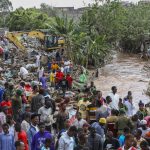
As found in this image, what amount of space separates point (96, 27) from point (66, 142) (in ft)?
93.5

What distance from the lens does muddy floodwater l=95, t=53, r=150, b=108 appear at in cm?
2209

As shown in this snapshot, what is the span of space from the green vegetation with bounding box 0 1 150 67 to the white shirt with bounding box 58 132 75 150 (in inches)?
713

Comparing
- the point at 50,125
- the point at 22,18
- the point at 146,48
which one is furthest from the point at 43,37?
the point at 50,125

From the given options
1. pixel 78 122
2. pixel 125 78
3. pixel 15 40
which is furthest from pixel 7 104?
pixel 15 40

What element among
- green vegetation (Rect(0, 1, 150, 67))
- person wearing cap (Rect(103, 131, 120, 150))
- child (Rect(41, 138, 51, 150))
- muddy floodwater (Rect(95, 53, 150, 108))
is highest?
child (Rect(41, 138, 51, 150))

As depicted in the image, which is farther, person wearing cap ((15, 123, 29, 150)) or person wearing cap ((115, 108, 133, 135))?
person wearing cap ((115, 108, 133, 135))

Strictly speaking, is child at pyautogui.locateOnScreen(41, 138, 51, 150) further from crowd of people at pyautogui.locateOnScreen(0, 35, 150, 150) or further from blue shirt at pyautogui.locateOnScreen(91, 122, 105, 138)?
blue shirt at pyautogui.locateOnScreen(91, 122, 105, 138)

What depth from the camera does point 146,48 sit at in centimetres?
3991

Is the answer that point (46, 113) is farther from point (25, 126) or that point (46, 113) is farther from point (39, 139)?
point (39, 139)

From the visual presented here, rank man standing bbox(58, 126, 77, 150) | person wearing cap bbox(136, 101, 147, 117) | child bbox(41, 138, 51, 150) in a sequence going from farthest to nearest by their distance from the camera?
person wearing cap bbox(136, 101, 147, 117)
man standing bbox(58, 126, 77, 150)
child bbox(41, 138, 51, 150)

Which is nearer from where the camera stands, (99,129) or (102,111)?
(99,129)

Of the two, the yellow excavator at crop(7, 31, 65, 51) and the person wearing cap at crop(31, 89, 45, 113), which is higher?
the person wearing cap at crop(31, 89, 45, 113)

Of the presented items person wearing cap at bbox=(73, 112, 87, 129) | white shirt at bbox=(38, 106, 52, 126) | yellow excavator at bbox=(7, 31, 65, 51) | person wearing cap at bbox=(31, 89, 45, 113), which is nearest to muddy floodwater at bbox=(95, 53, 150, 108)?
yellow excavator at bbox=(7, 31, 65, 51)

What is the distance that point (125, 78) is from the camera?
2688cm
